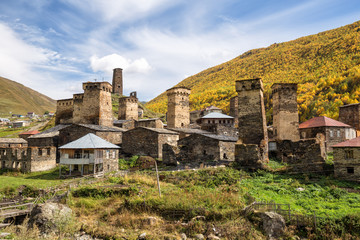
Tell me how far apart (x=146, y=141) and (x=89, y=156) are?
7285mm

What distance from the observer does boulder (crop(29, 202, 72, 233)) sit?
47.2 feet

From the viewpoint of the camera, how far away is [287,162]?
21.6 metres

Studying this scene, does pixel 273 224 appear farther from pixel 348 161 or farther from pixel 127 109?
pixel 127 109

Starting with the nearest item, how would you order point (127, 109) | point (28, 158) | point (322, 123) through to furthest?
point (28, 158) < point (322, 123) < point (127, 109)

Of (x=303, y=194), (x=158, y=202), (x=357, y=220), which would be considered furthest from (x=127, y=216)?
(x=357, y=220)

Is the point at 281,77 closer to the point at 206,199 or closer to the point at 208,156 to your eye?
the point at 208,156

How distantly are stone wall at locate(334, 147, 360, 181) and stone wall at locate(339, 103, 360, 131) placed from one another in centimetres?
1952

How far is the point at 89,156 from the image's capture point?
2498cm

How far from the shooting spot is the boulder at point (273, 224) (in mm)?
12660

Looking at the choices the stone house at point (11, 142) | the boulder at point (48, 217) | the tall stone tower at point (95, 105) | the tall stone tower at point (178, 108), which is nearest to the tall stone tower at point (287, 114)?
the tall stone tower at point (178, 108)

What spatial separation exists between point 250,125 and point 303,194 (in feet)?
28.5

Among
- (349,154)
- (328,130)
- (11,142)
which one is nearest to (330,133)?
(328,130)

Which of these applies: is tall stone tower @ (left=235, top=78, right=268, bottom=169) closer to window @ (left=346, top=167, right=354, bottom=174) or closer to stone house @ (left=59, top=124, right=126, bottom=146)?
window @ (left=346, top=167, right=354, bottom=174)

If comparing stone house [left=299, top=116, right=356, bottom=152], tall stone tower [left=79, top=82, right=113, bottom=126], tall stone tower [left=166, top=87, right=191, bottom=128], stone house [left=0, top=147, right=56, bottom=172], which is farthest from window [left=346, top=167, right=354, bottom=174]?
tall stone tower [left=79, top=82, right=113, bottom=126]
